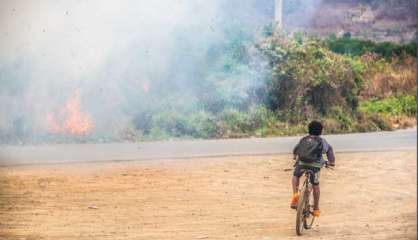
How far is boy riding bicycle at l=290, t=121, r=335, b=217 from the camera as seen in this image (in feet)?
35.4

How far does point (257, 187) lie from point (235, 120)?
4.61 metres

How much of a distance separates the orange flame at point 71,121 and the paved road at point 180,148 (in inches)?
18.3

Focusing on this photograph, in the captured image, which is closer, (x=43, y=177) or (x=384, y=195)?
(x=384, y=195)

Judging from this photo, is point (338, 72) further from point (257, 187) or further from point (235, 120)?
point (257, 187)

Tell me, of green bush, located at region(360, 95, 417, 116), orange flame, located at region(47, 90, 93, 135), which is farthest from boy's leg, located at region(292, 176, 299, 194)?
green bush, located at region(360, 95, 417, 116)

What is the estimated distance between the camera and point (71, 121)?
17.5 m

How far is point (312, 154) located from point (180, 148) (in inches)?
243

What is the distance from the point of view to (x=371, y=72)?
19.9 m

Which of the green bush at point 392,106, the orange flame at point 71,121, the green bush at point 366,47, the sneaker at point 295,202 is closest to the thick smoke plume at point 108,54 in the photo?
the orange flame at point 71,121

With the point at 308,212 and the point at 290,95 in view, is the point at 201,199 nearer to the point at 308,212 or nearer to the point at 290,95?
the point at 308,212

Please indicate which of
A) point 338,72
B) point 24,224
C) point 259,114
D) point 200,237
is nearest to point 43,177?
point 24,224

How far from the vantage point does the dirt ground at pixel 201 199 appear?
1103 cm

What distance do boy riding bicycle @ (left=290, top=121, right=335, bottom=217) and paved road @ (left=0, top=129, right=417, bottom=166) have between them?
510 cm

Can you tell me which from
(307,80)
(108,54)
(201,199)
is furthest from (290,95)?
(201,199)
